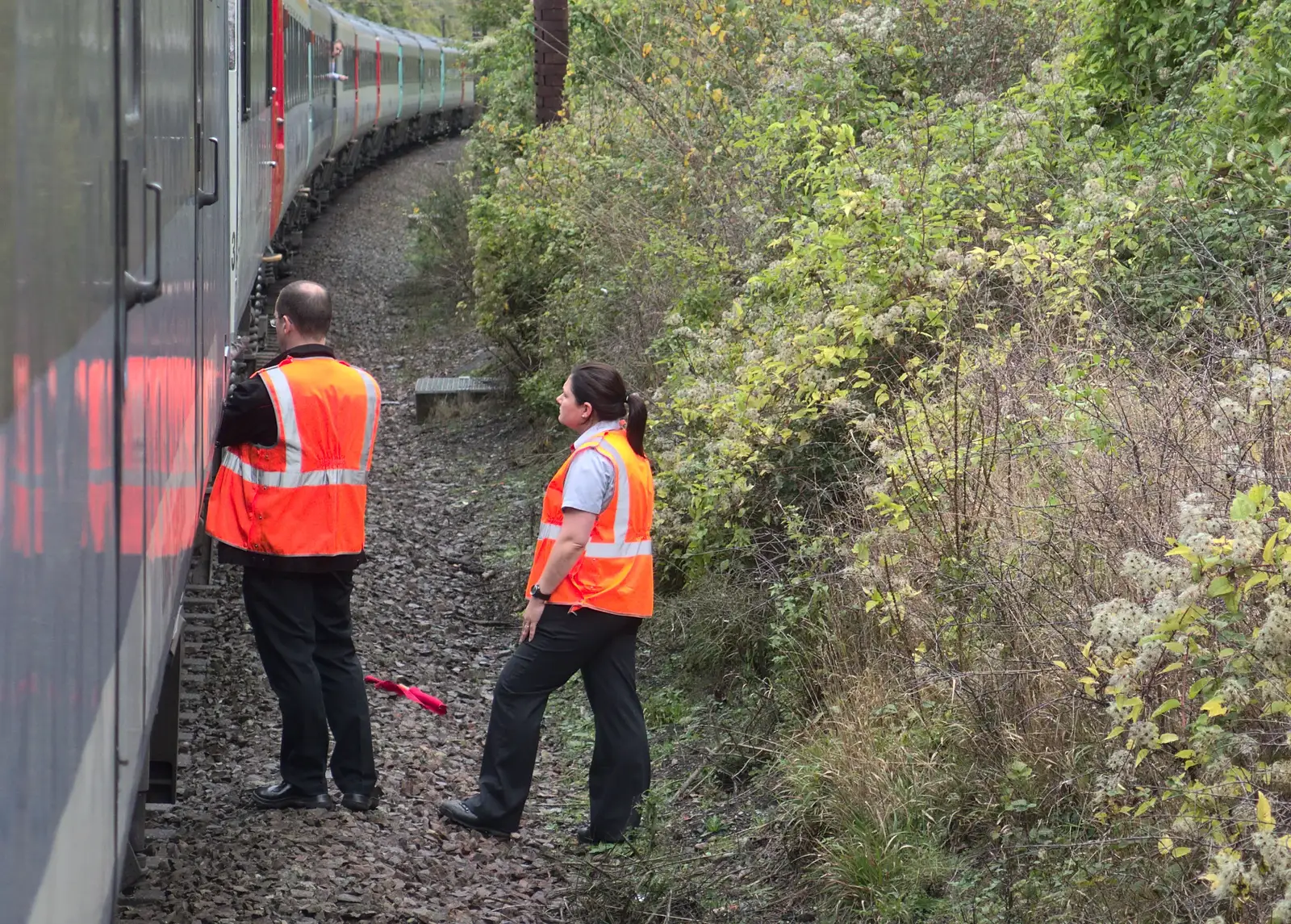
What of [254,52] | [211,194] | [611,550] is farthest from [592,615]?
[254,52]

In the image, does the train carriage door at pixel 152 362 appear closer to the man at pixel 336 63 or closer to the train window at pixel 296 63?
the train window at pixel 296 63

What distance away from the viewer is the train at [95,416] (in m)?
1.81

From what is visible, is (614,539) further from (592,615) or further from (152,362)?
(152,362)

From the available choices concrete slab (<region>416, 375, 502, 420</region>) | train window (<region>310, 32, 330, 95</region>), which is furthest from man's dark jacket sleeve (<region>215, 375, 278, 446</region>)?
train window (<region>310, 32, 330, 95</region>)

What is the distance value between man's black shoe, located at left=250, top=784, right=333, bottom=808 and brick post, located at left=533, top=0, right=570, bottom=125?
11164 millimetres

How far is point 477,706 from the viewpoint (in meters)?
6.97

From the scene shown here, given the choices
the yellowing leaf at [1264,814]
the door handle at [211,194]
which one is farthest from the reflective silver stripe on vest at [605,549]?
the yellowing leaf at [1264,814]

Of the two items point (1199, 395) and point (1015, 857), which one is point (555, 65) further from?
point (1015, 857)

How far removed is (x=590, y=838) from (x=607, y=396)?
1.71 meters

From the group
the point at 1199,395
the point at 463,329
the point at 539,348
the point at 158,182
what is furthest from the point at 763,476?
the point at 463,329

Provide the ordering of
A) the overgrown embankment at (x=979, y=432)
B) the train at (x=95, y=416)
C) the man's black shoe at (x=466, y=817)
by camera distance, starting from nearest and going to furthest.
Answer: the train at (x=95, y=416) → the overgrown embankment at (x=979, y=432) → the man's black shoe at (x=466, y=817)

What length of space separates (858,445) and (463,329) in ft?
33.3

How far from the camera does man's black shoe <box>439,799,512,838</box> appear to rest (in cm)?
548

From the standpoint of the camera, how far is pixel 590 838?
18.2 ft
